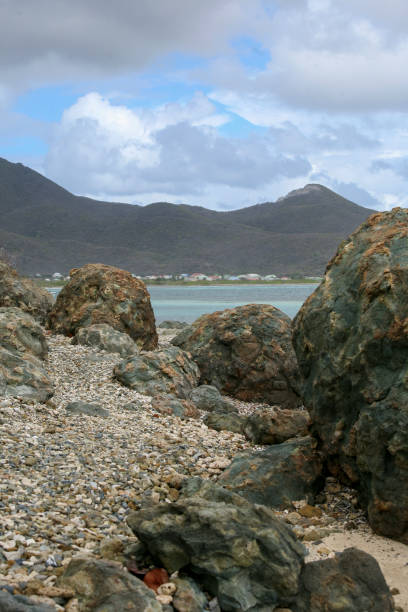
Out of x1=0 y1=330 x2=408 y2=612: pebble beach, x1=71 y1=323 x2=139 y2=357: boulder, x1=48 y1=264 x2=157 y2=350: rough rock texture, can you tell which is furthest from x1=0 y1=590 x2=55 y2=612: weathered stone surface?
x1=48 y1=264 x2=157 y2=350: rough rock texture

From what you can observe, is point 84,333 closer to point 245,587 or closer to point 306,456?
point 306,456

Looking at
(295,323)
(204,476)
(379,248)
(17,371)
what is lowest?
(204,476)

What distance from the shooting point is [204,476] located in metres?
6.95

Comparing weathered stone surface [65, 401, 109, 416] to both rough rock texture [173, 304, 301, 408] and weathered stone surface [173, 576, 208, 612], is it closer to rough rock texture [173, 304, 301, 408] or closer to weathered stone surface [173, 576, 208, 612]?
weathered stone surface [173, 576, 208, 612]

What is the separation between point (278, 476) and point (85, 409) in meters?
3.06

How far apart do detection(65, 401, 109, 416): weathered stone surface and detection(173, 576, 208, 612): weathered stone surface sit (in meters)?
4.34

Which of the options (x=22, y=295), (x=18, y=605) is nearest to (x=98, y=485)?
(x=18, y=605)

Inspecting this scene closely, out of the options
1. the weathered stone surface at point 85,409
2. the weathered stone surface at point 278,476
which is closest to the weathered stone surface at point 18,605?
the weathered stone surface at point 278,476

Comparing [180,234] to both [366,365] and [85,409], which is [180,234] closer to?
[85,409]

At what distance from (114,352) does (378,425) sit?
7885 millimetres

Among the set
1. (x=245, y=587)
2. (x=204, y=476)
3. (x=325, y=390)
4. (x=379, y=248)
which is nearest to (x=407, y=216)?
(x=379, y=248)

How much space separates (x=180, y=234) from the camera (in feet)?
429

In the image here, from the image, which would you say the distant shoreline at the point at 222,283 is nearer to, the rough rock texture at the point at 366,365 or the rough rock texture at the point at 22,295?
the rough rock texture at the point at 22,295

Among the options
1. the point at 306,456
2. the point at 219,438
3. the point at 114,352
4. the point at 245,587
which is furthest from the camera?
the point at 114,352
